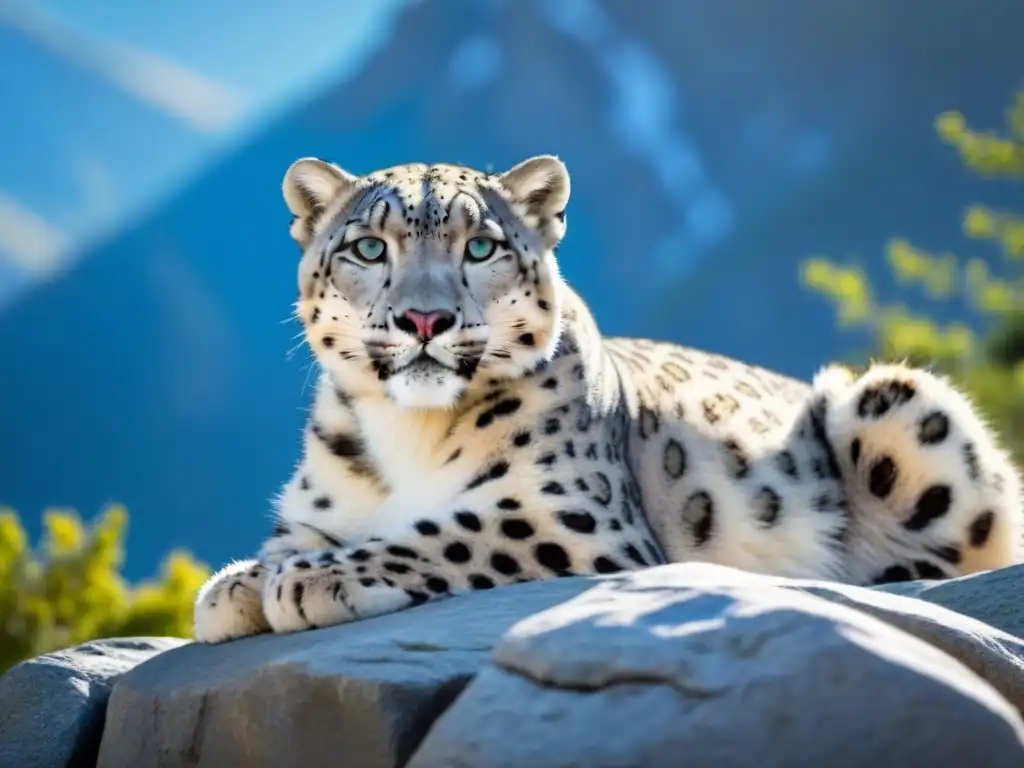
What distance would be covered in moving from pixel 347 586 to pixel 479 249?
110 centimetres

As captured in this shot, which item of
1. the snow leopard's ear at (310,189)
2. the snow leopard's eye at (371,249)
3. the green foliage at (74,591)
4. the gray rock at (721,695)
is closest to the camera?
the gray rock at (721,695)

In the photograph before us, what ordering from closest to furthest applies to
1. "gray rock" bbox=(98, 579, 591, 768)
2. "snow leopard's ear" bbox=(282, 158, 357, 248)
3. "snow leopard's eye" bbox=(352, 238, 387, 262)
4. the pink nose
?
"gray rock" bbox=(98, 579, 591, 768) < the pink nose < "snow leopard's eye" bbox=(352, 238, 387, 262) < "snow leopard's ear" bbox=(282, 158, 357, 248)

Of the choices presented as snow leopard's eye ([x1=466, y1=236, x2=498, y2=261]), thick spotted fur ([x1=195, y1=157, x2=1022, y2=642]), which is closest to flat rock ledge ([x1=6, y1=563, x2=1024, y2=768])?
thick spotted fur ([x1=195, y1=157, x2=1022, y2=642])

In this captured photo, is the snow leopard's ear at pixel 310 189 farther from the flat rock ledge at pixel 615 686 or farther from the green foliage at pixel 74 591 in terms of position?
the green foliage at pixel 74 591

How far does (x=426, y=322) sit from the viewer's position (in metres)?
4.34

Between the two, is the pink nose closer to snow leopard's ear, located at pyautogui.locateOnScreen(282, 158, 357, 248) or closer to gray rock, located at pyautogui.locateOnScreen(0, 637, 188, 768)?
snow leopard's ear, located at pyautogui.locateOnScreen(282, 158, 357, 248)

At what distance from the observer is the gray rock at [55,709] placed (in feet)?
14.4

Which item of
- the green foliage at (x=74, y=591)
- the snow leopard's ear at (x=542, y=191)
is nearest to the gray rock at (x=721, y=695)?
the snow leopard's ear at (x=542, y=191)

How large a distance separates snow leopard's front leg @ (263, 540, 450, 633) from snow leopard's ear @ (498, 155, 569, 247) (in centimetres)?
125

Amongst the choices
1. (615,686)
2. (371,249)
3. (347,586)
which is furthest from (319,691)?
(371,249)

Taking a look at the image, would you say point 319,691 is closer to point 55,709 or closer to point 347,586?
point 347,586

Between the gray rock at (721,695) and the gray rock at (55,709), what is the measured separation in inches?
71.8

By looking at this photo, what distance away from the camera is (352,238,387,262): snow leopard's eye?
4.58 meters

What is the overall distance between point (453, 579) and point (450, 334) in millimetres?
689
